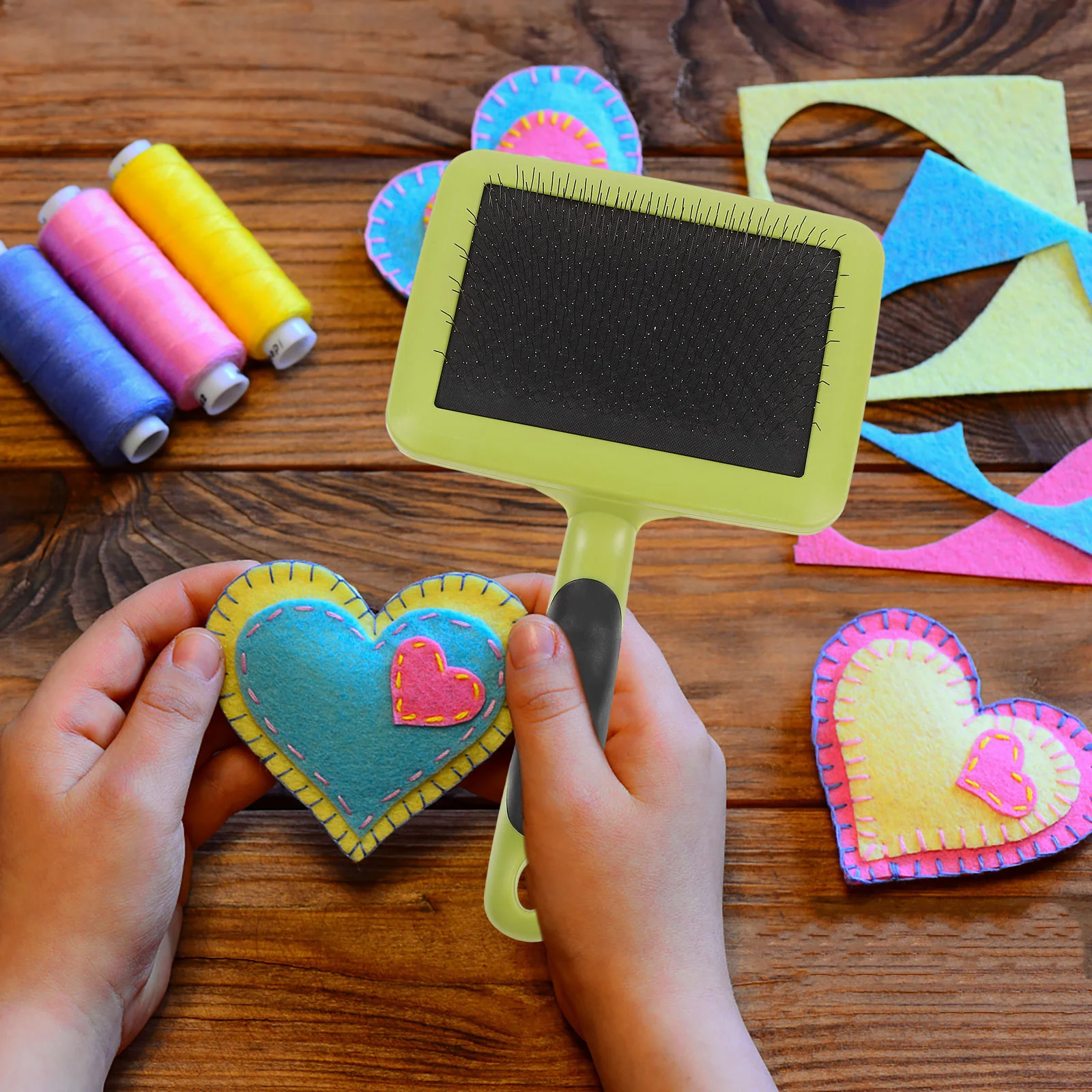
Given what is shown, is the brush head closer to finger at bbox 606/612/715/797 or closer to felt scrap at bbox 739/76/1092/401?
finger at bbox 606/612/715/797

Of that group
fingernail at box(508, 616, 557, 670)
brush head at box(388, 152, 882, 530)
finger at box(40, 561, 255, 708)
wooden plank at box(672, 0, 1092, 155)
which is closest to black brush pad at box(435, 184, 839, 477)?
brush head at box(388, 152, 882, 530)

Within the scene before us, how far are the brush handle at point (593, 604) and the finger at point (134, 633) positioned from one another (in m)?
0.20

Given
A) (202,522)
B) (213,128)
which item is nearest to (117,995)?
(202,522)

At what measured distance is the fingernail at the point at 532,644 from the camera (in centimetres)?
50

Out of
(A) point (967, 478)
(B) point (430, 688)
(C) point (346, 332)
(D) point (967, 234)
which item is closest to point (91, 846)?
(B) point (430, 688)

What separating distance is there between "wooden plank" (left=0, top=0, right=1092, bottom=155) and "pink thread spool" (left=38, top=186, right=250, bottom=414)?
100 millimetres

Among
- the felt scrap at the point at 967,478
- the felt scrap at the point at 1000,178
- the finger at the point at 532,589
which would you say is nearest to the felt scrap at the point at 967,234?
the felt scrap at the point at 1000,178

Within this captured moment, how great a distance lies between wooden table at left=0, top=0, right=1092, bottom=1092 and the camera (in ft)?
1.96

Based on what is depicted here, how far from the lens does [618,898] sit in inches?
19.8

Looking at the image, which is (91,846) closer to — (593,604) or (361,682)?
(361,682)

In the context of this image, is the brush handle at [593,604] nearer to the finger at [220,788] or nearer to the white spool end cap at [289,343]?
the finger at [220,788]

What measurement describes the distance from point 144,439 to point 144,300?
0.33ft

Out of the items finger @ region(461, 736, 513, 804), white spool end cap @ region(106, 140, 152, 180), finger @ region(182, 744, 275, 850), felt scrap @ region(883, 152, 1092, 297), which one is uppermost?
white spool end cap @ region(106, 140, 152, 180)

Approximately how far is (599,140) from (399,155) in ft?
0.52
